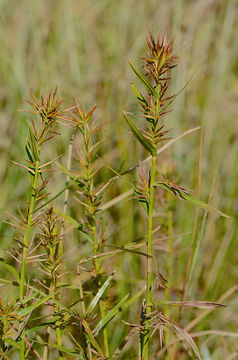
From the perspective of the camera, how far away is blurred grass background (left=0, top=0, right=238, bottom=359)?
103 cm

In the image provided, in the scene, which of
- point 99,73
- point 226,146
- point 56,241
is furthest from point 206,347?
point 99,73

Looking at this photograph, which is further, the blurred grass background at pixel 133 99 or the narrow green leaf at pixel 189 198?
the blurred grass background at pixel 133 99

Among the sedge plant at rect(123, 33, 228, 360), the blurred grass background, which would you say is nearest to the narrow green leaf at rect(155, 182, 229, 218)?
the sedge plant at rect(123, 33, 228, 360)

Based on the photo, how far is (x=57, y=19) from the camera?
1.59 metres

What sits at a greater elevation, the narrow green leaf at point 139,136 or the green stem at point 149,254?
the narrow green leaf at point 139,136

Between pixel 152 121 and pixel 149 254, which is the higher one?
pixel 152 121

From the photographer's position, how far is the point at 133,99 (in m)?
1.31

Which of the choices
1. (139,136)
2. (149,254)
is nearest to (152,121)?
(139,136)

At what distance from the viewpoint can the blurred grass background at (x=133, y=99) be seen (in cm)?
103

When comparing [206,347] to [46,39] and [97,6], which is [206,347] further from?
[97,6]

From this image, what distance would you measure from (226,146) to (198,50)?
336 mm

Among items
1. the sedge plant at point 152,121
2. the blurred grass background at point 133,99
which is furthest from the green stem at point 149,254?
the blurred grass background at point 133,99

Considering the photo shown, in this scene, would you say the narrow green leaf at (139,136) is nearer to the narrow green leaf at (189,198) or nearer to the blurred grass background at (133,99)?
the narrow green leaf at (189,198)

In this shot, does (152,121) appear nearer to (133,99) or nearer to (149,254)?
(149,254)
